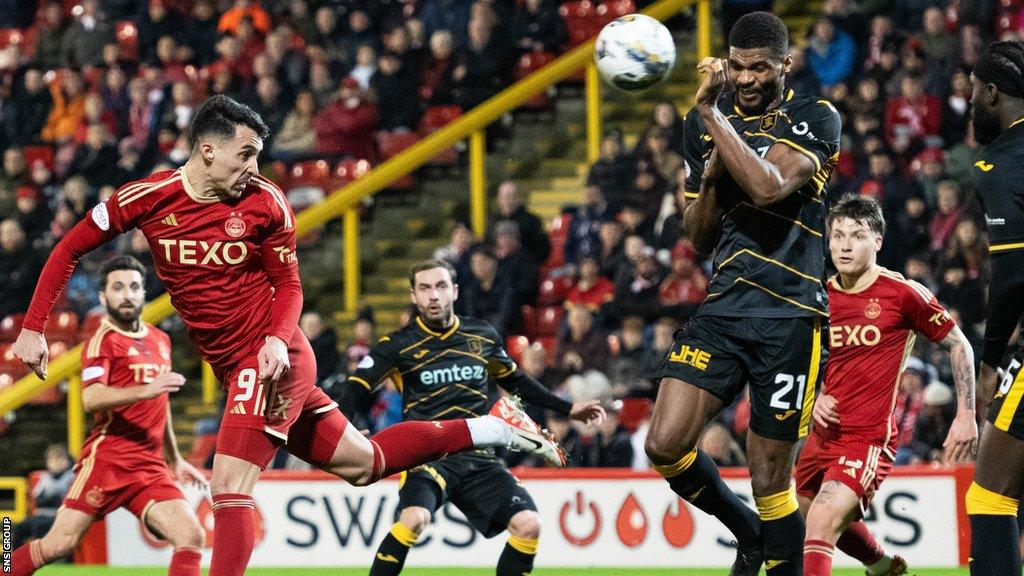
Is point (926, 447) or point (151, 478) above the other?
point (151, 478)

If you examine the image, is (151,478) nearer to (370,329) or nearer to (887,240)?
(370,329)

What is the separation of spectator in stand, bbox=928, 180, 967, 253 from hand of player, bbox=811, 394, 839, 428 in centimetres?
473

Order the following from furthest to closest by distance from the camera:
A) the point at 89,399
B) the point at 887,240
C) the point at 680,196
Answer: the point at 680,196 → the point at 887,240 → the point at 89,399

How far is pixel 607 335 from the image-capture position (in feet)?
38.2

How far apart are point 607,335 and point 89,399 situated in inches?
189

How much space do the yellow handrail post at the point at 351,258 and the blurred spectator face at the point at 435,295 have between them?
15.9 feet

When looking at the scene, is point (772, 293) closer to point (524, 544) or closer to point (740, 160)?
point (740, 160)

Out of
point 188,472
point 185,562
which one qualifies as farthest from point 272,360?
point 188,472

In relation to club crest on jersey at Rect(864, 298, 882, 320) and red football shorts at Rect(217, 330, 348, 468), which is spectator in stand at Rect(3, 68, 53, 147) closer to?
red football shorts at Rect(217, 330, 348, 468)

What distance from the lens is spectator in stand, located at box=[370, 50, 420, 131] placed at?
14.6 m

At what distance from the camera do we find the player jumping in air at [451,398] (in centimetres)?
758

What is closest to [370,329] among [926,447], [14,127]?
[926,447]

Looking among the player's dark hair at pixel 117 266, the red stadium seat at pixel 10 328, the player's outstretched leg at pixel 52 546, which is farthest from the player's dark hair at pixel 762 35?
the red stadium seat at pixel 10 328

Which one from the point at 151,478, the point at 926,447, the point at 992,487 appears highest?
the point at 992,487
